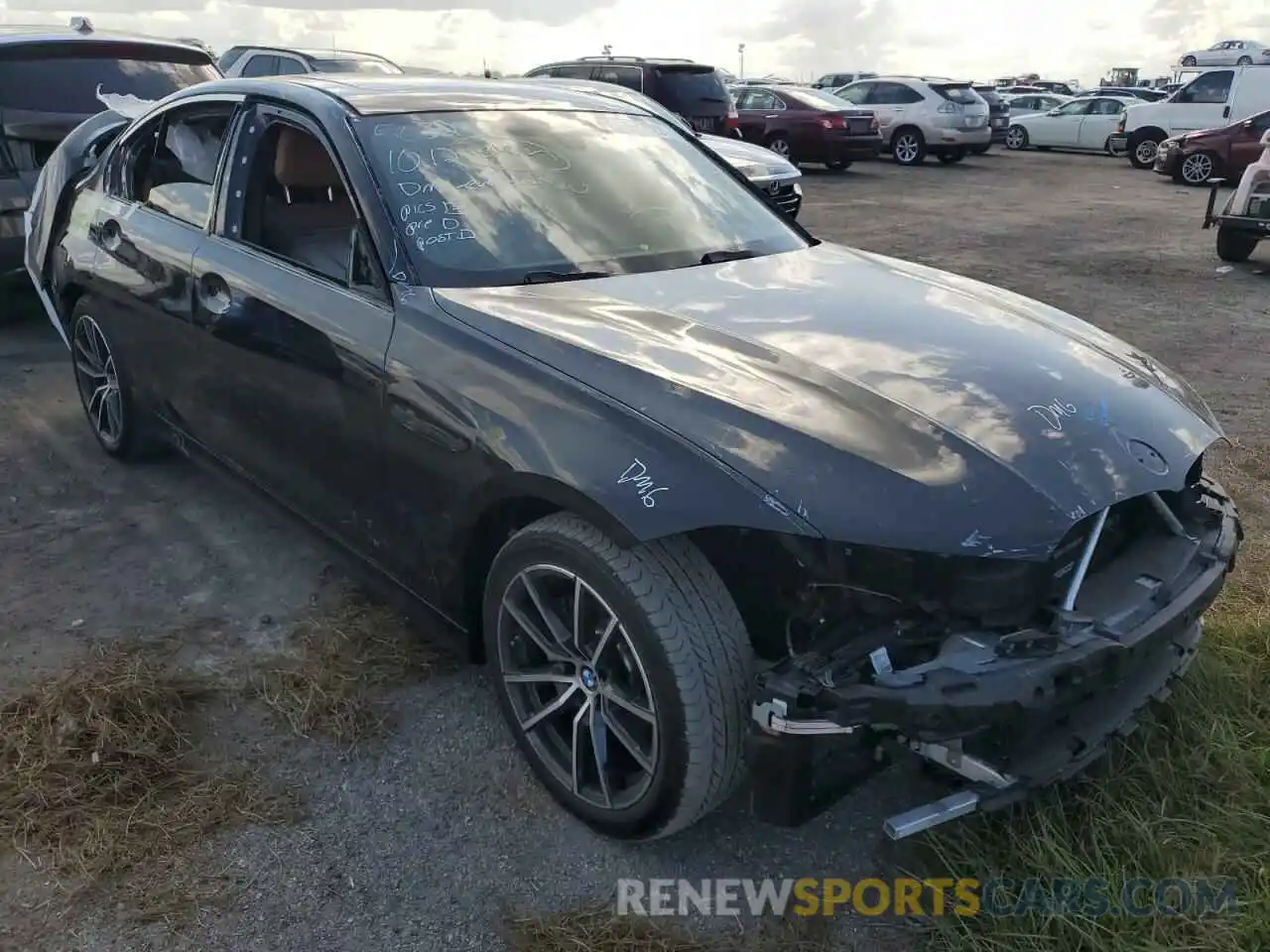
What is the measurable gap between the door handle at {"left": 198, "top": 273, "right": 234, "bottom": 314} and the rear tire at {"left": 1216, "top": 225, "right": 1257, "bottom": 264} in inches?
363

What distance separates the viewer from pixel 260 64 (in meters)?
12.9

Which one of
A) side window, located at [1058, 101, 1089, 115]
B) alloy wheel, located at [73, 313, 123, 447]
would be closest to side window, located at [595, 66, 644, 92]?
alloy wheel, located at [73, 313, 123, 447]

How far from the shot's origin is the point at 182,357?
3.78 metres

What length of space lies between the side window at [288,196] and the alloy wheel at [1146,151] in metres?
20.7

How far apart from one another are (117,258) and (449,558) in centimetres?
230

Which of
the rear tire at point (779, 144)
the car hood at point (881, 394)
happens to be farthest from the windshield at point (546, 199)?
the rear tire at point (779, 144)

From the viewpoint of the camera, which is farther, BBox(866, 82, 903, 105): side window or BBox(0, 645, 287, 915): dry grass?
BBox(866, 82, 903, 105): side window

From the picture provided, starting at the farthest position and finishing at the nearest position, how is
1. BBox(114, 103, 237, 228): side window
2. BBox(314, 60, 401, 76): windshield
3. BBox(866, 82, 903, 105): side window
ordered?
1. BBox(866, 82, 903, 105): side window
2. BBox(314, 60, 401, 76): windshield
3. BBox(114, 103, 237, 228): side window

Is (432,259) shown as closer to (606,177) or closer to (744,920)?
(606,177)

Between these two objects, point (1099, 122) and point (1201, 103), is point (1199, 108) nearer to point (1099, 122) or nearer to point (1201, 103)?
point (1201, 103)

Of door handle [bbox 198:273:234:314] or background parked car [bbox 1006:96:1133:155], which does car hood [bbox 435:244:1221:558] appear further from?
background parked car [bbox 1006:96:1133:155]

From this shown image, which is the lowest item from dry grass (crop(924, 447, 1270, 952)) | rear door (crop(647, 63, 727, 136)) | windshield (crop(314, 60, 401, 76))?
dry grass (crop(924, 447, 1270, 952))

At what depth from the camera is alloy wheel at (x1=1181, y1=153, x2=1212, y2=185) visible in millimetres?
16859

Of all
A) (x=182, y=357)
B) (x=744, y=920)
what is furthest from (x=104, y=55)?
(x=744, y=920)
